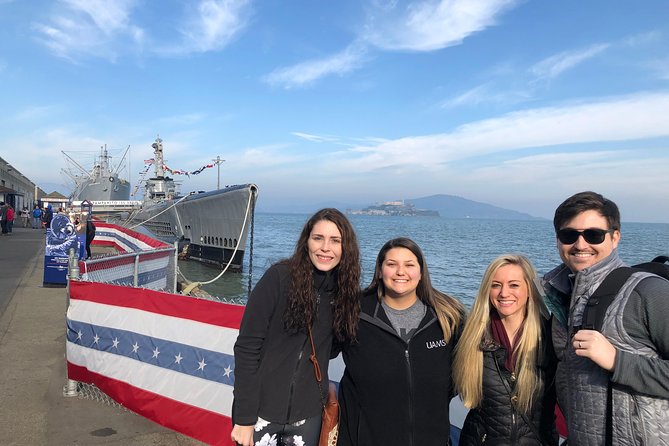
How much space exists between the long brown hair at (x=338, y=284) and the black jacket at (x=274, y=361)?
55 millimetres

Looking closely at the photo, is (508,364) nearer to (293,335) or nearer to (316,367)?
(316,367)

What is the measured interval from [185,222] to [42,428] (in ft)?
87.1

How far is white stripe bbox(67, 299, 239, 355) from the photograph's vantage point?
3727mm

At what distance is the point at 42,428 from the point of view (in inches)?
155

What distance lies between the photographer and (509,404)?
7.09ft

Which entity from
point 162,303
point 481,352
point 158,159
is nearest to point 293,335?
point 481,352

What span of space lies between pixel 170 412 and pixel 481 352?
9.76ft

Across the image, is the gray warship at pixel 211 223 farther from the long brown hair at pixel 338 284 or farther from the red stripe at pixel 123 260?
the long brown hair at pixel 338 284

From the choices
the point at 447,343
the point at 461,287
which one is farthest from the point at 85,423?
the point at 461,287

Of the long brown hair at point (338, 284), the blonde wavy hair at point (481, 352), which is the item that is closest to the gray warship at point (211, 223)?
the long brown hair at point (338, 284)

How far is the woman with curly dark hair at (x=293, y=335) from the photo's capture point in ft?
7.27

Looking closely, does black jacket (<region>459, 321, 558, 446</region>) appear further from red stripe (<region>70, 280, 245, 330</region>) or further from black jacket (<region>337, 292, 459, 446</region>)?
red stripe (<region>70, 280, 245, 330</region>)

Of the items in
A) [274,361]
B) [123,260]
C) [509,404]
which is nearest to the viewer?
[509,404]

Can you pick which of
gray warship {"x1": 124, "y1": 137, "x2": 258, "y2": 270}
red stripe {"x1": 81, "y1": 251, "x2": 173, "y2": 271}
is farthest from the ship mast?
red stripe {"x1": 81, "y1": 251, "x2": 173, "y2": 271}
